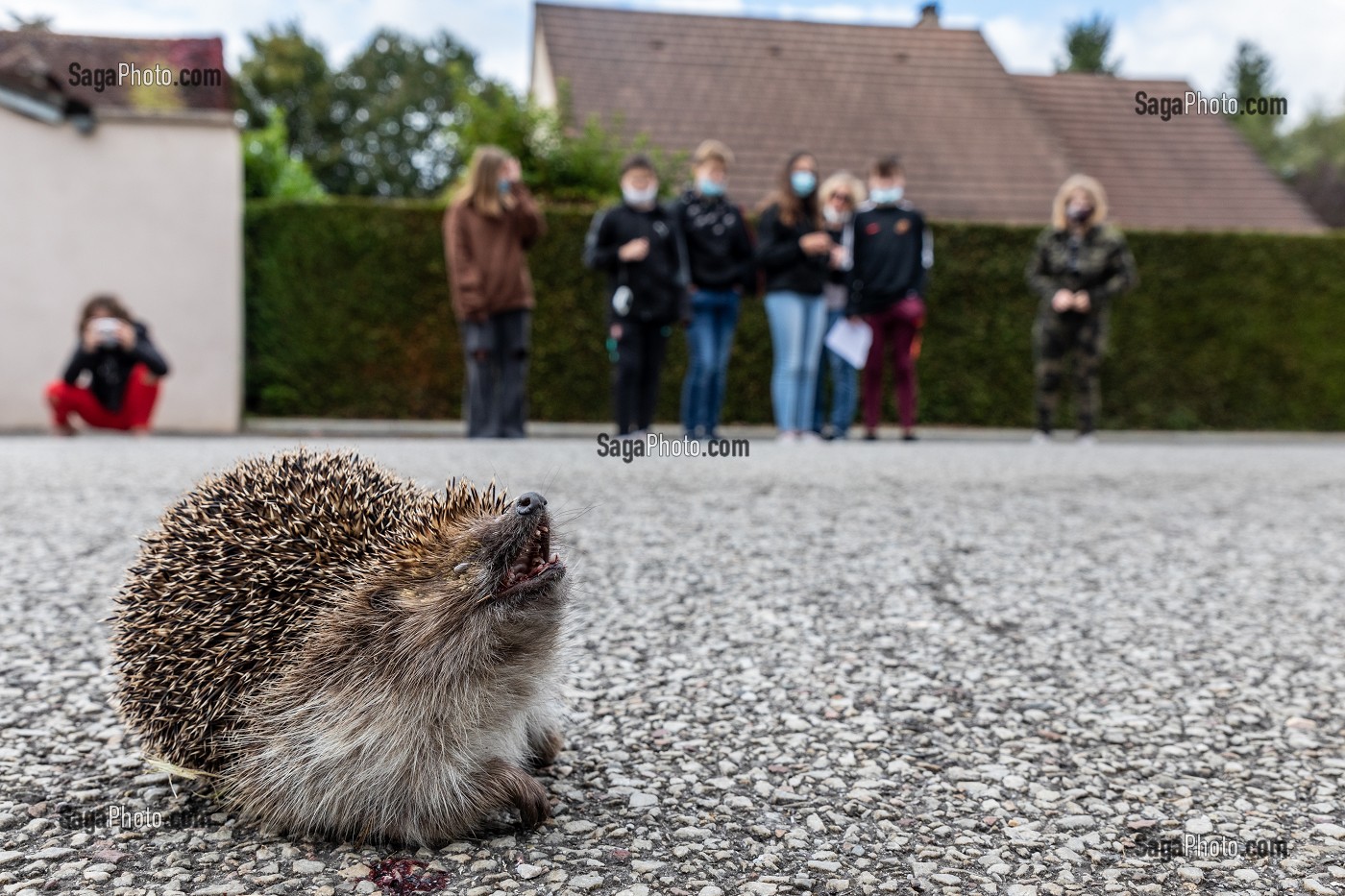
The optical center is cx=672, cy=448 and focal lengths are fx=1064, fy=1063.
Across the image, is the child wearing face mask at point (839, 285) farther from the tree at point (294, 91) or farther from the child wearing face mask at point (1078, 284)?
the tree at point (294, 91)

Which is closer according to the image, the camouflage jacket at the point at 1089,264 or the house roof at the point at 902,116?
Result: the camouflage jacket at the point at 1089,264

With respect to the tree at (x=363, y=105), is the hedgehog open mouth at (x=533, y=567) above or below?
below

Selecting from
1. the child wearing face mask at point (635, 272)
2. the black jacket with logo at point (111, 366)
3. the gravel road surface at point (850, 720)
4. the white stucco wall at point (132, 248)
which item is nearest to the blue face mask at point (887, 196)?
the child wearing face mask at point (635, 272)

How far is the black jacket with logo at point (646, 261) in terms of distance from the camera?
29.1ft

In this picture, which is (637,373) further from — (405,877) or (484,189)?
(405,877)

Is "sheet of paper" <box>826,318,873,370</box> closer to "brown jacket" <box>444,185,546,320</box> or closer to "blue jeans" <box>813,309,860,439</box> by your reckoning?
"blue jeans" <box>813,309,860,439</box>

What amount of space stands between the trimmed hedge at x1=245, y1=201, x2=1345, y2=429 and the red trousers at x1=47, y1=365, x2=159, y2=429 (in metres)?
2.74

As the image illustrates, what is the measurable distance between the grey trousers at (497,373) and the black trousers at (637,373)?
956mm

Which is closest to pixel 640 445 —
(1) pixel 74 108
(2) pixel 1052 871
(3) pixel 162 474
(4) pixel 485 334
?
(4) pixel 485 334

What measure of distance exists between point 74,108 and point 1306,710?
575 inches

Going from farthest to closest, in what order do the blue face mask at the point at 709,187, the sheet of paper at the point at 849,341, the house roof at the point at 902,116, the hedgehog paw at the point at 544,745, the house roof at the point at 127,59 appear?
the house roof at the point at 902,116, the house roof at the point at 127,59, the sheet of paper at the point at 849,341, the blue face mask at the point at 709,187, the hedgehog paw at the point at 544,745

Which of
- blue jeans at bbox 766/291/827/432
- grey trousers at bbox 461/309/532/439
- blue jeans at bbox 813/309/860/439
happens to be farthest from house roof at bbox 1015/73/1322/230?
grey trousers at bbox 461/309/532/439

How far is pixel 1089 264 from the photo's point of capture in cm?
1055

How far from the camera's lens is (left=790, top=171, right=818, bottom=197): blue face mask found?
935cm
